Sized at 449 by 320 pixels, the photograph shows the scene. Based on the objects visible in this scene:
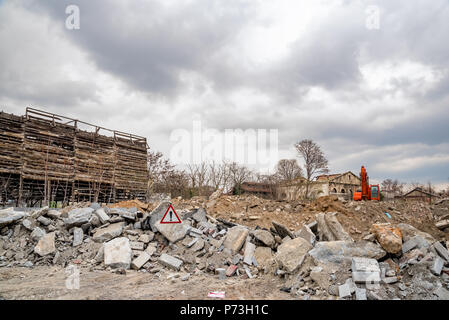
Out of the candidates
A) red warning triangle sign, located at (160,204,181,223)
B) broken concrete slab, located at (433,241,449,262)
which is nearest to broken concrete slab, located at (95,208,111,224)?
red warning triangle sign, located at (160,204,181,223)

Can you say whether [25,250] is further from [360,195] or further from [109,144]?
[360,195]

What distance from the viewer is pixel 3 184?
13.5m

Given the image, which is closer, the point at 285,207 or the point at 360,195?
the point at 285,207

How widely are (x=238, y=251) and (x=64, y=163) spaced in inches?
527

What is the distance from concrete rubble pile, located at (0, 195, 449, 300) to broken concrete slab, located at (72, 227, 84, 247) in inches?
0.5

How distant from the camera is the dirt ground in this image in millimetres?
4801

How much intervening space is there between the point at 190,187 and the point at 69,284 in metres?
20.4

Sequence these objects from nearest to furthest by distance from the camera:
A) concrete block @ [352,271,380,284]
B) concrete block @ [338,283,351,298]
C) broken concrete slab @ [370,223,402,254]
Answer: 1. concrete block @ [338,283,351,298]
2. concrete block @ [352,271,380,284]
3. broken concrete slab @ [370,223,402,254]

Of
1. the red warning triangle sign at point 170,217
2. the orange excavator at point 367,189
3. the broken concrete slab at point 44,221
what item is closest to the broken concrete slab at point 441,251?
the red warning triangle sign at point 170,217

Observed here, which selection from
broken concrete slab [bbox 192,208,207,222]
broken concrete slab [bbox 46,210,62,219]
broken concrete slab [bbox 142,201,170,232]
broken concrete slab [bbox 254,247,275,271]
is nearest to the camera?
broken concrete slab [bbox 254,247,275,271]

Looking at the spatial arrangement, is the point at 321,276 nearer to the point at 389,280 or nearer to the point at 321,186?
the point at 389,280

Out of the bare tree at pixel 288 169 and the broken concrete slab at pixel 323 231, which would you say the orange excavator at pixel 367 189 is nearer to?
the broken concrete slab at pixel 323 231

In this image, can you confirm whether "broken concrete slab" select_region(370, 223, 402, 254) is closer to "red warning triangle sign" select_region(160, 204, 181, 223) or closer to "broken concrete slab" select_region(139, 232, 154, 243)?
"red warning triangle sign" select_region(160, 204, 181, 223)

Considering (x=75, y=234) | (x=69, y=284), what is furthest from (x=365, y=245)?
(x=75, y=234)
